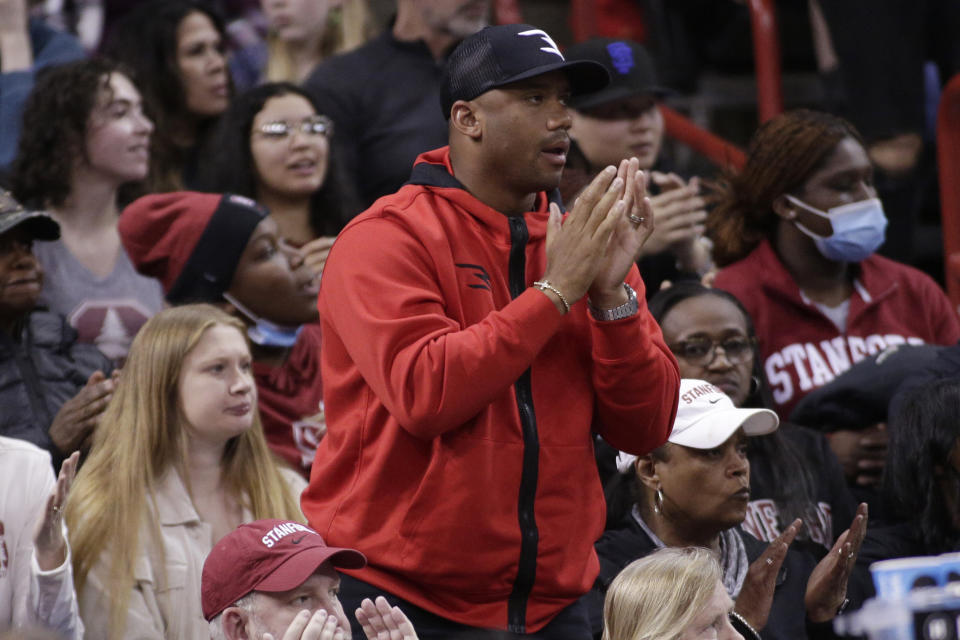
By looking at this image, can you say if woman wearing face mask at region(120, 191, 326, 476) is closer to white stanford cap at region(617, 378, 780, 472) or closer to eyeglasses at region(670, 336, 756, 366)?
eyeglasses at region(670, 336, 756, 366)

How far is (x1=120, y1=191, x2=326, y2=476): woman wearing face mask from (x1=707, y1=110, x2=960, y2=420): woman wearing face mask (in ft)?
4.83

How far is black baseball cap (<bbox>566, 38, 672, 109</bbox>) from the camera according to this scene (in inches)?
223

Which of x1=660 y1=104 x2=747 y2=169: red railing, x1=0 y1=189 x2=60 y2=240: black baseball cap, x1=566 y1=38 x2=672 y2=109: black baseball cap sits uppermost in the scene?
x1=0 y1=189 x2=60 y2=240: black baseball cap

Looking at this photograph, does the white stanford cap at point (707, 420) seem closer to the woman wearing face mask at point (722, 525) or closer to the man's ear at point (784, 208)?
the woman wearing face mask at point (722, 525)

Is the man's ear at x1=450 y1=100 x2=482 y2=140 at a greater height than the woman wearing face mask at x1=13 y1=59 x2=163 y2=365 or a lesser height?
greater

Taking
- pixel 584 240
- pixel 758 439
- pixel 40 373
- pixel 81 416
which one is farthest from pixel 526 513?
pixel 40 373

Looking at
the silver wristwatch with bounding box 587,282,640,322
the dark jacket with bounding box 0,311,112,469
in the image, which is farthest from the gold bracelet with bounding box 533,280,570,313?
the dark jacket with bounding box 0,311,112,469

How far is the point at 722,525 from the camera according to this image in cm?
415

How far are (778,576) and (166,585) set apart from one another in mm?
1634

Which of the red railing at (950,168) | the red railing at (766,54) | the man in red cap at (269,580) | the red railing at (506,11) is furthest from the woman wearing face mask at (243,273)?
the red railing at (506,11)

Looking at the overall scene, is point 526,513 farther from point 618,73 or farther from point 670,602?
point 618,73

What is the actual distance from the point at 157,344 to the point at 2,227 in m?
0.62

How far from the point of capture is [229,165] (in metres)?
5.96

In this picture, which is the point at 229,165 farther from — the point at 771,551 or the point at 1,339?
the point at 771,551
